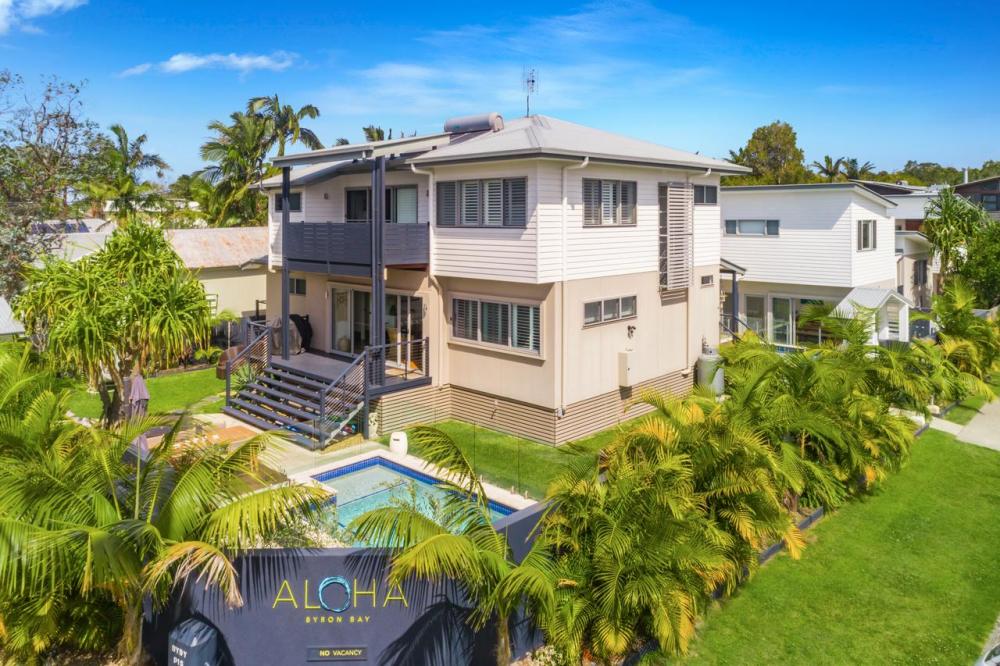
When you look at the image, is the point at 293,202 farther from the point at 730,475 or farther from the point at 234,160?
the point at 234,160

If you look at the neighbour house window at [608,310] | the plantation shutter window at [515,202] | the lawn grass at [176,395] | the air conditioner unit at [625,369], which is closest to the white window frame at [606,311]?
the neighbour house window at [608,310]

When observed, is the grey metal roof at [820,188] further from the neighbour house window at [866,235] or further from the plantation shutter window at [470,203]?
the plantation shutter window at [470,203]

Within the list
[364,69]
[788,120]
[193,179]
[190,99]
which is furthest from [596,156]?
[788,120]

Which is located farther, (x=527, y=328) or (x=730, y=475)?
(x=527, y=328)

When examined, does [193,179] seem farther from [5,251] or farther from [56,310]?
[56,310]

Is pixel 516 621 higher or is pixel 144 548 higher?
pixel 144 548

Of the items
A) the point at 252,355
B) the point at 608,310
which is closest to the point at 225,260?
the point at 252,355
